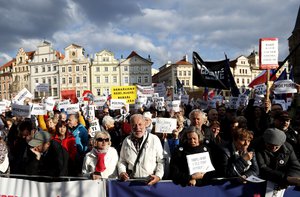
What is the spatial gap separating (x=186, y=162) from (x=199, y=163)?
0.55 feet

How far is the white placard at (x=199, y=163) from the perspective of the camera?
416 cm

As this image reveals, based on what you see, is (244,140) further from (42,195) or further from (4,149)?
(4,149)

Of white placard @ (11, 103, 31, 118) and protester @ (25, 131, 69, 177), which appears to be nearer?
protester @ (25, 131, 69, 177)

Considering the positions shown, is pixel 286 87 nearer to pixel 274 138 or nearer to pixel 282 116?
pixel 282 116

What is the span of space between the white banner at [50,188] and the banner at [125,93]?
336 inches

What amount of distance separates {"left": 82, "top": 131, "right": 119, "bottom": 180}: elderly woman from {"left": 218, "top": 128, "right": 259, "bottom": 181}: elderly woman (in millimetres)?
1433

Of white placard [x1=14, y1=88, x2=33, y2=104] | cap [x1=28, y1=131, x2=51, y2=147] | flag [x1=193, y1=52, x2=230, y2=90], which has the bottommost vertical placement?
cap [x1=28, y1=131, x2=51, y2=147]

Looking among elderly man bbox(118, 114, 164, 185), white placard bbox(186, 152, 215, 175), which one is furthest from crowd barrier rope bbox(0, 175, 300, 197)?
white placard bbox(186, 152, 215, 175)

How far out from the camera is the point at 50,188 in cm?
445

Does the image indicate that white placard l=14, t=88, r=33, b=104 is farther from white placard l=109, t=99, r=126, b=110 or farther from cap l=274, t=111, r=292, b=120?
cap l=274, t=111, r=292, b=120

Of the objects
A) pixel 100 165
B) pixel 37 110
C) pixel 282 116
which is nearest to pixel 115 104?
pixel 37 110

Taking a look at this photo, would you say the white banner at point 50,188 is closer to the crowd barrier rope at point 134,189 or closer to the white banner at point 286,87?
the crowd barrier rope at point 134,189

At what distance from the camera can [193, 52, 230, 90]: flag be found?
471 inches

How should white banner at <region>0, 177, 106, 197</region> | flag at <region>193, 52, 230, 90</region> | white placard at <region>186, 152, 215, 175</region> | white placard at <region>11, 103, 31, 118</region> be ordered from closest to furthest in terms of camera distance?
white placard at <region>186, 152, 215, 175</region> < white banner at <region>0, 177, 106, 197</region> < white placard at <region>11, 103, 31, 118</region> < flag at <region>193, 52, 230, 90</region>
